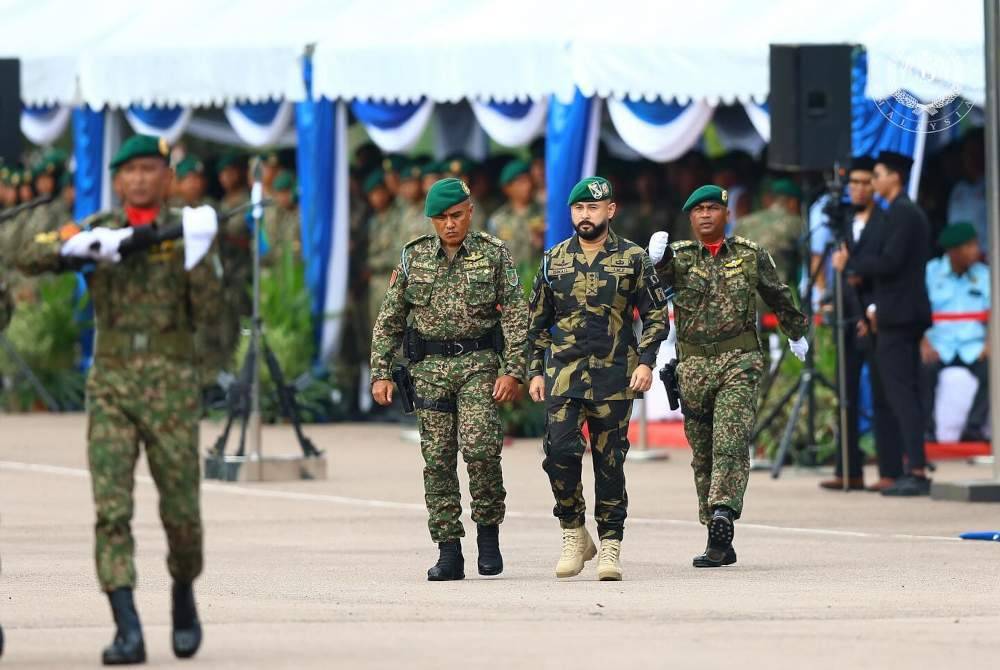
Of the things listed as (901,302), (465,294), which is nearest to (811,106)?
(901,302)

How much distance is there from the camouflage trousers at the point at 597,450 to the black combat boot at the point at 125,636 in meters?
3.33

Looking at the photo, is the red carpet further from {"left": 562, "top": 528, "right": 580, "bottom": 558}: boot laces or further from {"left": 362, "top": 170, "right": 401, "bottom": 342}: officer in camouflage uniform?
{"left": 562, "top": 528, "right": 580, "bottom": 558}: boot laces

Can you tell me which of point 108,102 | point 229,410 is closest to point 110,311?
point 229,410

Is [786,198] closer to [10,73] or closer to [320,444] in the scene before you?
[320,444]

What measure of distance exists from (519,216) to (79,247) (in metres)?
13.6

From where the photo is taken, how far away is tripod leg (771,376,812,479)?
680 inches

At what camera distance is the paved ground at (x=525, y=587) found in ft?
29.2

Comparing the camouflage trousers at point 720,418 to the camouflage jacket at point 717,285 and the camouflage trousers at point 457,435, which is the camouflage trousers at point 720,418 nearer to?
the camouflage jacket at point 717,285

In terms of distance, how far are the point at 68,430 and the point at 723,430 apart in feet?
38.3

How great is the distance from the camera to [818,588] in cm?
1115

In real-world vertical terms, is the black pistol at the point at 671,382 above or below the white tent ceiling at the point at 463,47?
below

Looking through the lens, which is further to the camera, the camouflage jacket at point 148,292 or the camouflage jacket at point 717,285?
the camouflage jacket at point 717,285

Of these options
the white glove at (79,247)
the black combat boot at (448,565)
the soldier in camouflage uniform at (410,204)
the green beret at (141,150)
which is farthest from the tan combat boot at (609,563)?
the soldier in camouflage uniform at (410,204)

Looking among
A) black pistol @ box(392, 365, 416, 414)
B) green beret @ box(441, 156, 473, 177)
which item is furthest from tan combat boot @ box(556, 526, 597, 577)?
green beret @ box(441, 156, 473, 177)
